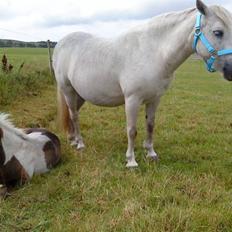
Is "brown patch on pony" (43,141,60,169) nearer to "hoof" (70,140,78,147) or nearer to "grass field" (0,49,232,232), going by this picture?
"grass field" (0,49,232,232)

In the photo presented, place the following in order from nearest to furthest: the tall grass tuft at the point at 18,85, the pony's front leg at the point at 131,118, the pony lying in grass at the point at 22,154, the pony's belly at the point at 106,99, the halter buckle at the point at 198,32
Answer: the halter buckle at the point at 198,32
the pony lying in grass at the point at 22,154
the pony's front leg at the point at 131,118
the pony's belly at the point at 106,99
the tall grass tuft at the point at 18,85

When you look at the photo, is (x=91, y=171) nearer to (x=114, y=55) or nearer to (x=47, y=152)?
(x=47, y=152)

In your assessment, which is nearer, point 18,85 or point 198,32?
point 198,32

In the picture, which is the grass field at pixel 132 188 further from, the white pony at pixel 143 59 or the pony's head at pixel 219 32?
the pony's head at pixel 219 32

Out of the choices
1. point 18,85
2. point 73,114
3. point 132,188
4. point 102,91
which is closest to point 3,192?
point 132,188

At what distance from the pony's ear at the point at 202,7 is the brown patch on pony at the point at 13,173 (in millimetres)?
2601

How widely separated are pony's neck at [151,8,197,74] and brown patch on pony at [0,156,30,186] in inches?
81.5

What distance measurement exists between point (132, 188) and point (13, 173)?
1.35 meters

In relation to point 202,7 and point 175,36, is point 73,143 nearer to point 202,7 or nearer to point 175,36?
point 175,36

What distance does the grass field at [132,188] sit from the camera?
10.0 feet

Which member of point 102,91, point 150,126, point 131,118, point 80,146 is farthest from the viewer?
point 80,146

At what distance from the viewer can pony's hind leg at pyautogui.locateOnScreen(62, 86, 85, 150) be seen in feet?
19.4

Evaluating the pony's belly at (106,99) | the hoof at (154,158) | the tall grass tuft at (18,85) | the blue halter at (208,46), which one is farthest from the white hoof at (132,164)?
the tall grass tuft at (18,85)

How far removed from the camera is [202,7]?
379cm
